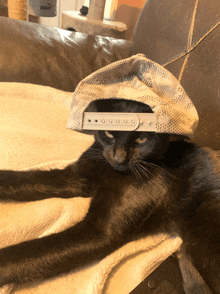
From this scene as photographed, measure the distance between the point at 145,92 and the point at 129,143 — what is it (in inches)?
6.9

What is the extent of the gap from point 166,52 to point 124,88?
44 centimetres

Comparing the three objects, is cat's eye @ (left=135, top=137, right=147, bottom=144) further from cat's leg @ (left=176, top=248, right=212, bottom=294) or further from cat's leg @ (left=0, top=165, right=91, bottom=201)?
cat's leg @ (left=176, top=248, right=212, bottom=294)

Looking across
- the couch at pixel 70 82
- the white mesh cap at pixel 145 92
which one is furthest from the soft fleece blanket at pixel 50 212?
the white mesh cap at pixel 145 92

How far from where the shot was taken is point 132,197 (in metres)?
0.67

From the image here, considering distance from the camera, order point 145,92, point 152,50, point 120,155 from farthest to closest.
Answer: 1. point 152,50
2. point 120,155
3. point 145,92

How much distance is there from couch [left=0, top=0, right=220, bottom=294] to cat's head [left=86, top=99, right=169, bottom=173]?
18 cm

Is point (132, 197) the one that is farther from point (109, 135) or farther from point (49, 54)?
point (49, 54)

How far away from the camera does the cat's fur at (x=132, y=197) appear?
22.0 inches

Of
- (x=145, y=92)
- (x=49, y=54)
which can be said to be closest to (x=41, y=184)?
(x=145, y=92)

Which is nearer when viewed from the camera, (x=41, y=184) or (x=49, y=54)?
(x=41, y=184)

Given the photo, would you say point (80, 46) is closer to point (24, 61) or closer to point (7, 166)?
point (24, 61)

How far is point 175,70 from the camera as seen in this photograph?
2.72ft

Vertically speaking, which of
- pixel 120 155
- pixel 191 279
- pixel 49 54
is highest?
pixel 49 54

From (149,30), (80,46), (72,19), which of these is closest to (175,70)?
(149,30)
